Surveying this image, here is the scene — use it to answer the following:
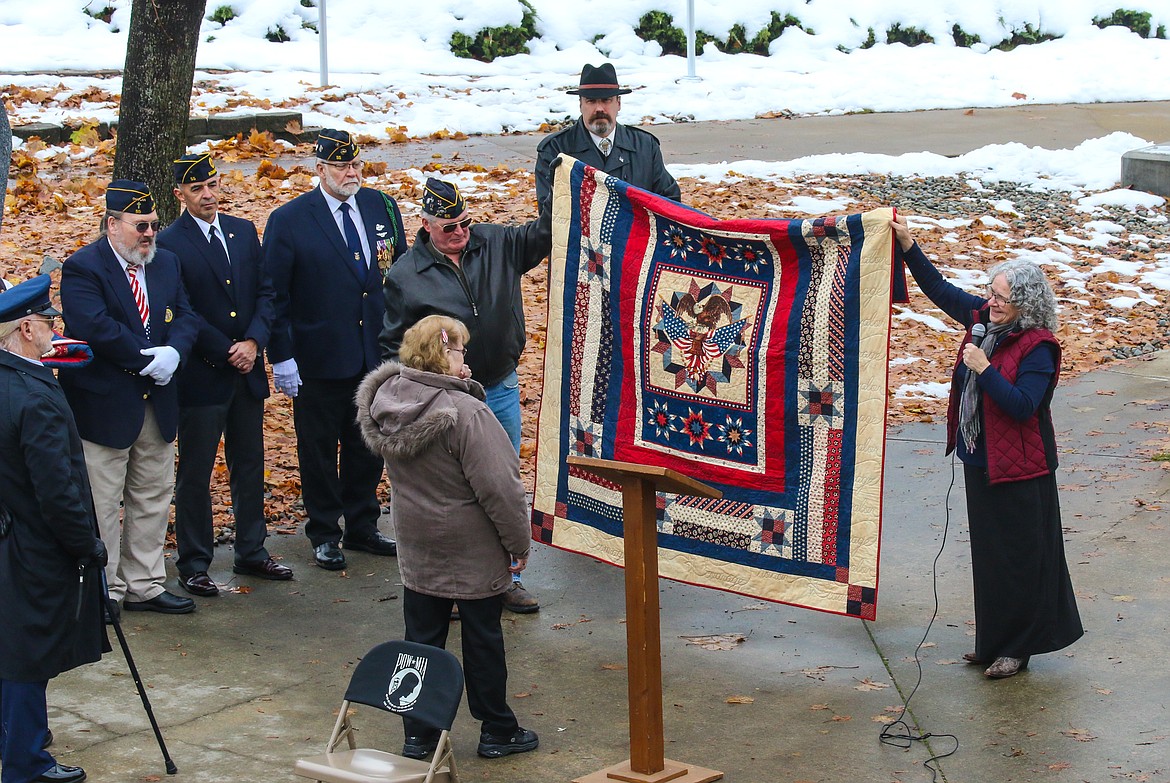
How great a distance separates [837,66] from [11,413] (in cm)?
2074

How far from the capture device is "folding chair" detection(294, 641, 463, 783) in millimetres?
4504

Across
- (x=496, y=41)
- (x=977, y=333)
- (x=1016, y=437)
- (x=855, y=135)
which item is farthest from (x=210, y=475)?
(x=496, y=41)

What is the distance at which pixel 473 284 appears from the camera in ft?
22.0

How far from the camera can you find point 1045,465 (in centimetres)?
582

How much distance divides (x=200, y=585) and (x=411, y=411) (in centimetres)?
248

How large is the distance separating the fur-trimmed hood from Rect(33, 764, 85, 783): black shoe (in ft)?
5.05

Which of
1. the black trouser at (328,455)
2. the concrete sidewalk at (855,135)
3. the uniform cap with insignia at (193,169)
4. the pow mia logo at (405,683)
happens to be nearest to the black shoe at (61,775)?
the pow mia logo at (405,683)

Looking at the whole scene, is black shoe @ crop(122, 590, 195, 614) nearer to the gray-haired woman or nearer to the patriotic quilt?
the patriotic quilt

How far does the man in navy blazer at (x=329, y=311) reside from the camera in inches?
290

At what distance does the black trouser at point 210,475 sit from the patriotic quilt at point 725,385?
4.76 ft

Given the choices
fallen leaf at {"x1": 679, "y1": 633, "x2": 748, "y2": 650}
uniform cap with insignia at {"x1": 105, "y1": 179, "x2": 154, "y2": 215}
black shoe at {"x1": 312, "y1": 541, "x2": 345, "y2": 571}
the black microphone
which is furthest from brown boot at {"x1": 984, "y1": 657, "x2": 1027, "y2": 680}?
uniform cap with insignia at {"x1": 105, "y1": 179, "x2": 154, "y2": 215}

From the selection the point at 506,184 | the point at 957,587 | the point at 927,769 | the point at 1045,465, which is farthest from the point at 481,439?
the point at 506,184

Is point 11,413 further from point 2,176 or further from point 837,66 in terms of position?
point 837,66

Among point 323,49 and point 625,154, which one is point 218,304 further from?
point 323,49
